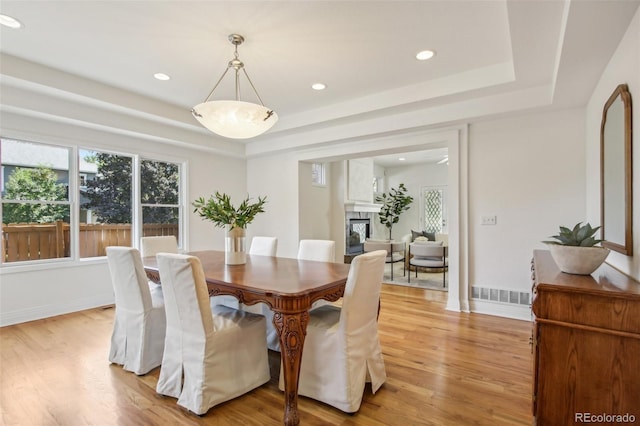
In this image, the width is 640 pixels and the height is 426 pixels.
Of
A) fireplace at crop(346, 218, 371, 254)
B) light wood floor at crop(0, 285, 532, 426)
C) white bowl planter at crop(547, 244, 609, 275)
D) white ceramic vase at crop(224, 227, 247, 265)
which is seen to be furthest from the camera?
fireplace at crop(346, 218, 371, 254)

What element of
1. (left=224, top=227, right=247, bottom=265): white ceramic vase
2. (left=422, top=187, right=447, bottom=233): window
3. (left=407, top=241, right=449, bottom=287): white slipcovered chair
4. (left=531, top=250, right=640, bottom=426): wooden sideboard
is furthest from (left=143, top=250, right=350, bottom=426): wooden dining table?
(left=422, top=187, right=447, bottom=233): window

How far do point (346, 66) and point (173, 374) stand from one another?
9.81 feet

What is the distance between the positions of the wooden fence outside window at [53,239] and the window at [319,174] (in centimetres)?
298

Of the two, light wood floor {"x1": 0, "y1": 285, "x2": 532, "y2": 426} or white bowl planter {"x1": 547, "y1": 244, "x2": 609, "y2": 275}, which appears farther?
light wood floor {"x1": 0, "y1": 285, "x2": 532, "y2": 426}

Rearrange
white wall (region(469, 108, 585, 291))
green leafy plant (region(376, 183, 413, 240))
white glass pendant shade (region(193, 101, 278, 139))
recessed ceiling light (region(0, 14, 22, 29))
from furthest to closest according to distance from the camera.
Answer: green leafy plant (region(376, 183, 413, 240)) < white wall (region(469, 108, 585, 291)) < white glass pendant shade (region(193, 101, 278, 139)) < recessed ceiling light (region(0, 14, 22, 29))

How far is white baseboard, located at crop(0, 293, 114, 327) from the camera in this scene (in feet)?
11.2

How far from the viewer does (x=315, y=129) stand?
4703mm

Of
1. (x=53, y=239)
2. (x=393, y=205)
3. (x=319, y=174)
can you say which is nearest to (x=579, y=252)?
(x=319, y=174)

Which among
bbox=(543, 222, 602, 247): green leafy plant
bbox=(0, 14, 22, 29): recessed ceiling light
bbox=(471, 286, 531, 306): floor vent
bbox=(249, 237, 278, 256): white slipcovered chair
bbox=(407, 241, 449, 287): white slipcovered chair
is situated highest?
bbox=(0, 14, 22, 29): recessed ceiling light

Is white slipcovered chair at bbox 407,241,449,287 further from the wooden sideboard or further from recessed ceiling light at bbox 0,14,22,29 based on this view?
recessed ceiling light at bbox 0,14,22,29

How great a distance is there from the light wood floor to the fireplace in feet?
11.6

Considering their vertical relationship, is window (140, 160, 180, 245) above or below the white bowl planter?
above

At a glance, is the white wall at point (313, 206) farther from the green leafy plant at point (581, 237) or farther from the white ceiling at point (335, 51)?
the green leafy plant at point (581, 237)

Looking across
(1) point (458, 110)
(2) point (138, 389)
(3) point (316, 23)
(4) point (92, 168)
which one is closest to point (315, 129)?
(1) point (458, 110)
